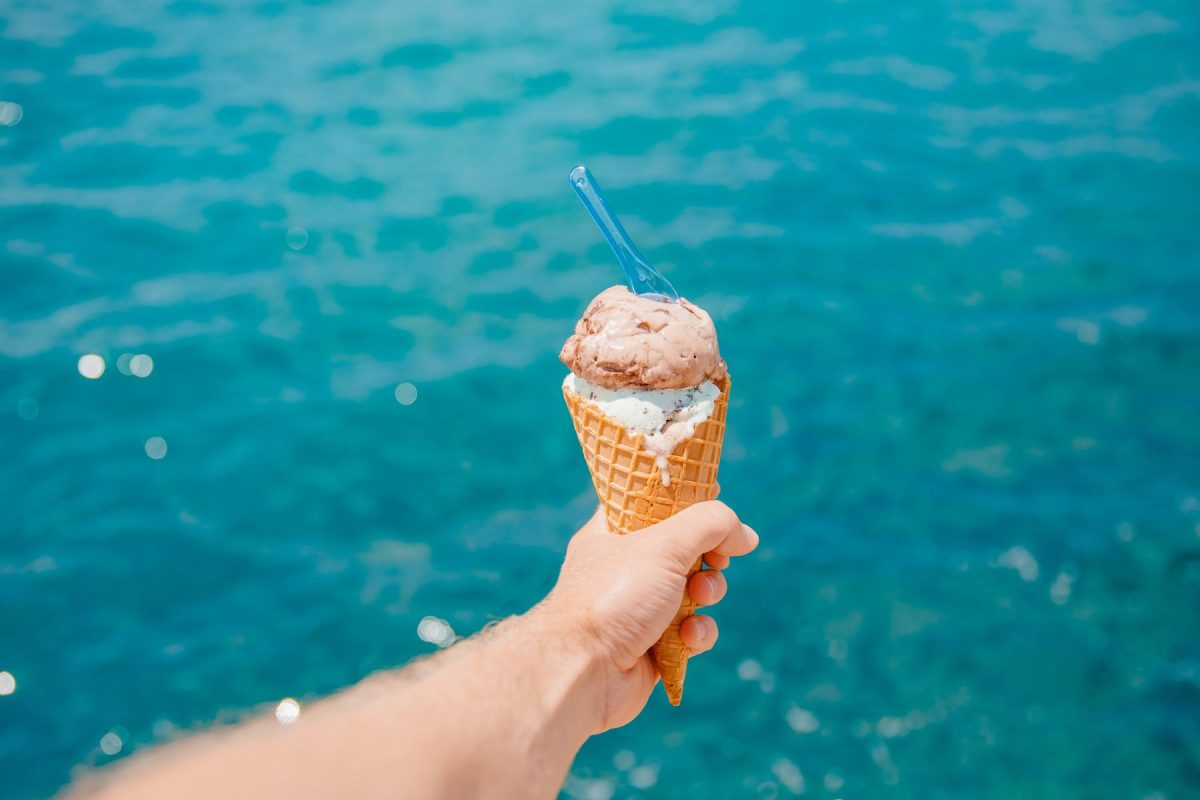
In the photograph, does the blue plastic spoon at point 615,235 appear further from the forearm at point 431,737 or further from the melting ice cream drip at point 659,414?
the forearm at point 431,737

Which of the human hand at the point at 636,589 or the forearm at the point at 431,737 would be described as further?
the human hand at the point at 636,589

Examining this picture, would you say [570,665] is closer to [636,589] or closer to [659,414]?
[636,589]

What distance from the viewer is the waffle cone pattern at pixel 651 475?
284cm

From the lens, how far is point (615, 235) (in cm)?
284

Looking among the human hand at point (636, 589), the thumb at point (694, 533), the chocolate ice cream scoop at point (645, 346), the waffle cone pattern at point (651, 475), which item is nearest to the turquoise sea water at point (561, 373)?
the waffle cone pattern at point (651, 475)

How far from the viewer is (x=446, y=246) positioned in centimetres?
712

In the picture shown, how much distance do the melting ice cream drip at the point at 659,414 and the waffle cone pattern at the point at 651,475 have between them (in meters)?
0.02

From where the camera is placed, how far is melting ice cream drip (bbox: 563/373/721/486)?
2.80 m

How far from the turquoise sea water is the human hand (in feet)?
6.23

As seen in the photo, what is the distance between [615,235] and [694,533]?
852 mm

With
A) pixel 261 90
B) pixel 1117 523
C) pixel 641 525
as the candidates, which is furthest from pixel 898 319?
pixel 261 90

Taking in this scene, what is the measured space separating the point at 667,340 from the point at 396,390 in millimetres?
3571

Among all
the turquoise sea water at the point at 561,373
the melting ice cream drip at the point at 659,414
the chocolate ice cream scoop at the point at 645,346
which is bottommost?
the turquoise sea water at the point at 561,373

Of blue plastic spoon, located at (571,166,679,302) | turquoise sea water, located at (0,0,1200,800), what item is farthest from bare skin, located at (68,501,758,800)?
turquoise sea water, located at (0,0,1200,800)
